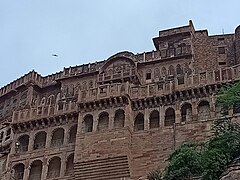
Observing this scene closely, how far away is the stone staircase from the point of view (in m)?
33.6

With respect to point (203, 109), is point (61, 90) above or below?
above

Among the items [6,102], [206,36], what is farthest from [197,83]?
[6,102]

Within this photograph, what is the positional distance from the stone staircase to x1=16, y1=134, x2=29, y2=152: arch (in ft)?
18.9

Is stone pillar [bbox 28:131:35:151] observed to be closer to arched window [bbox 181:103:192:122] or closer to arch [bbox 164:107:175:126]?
arch [bbox 164:107:175:126]

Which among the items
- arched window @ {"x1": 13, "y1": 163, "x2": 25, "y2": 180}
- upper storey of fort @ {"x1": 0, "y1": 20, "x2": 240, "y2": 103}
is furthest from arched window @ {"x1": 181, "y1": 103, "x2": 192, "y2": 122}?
arched window @ {"x1": 13, "y1": 163, "x2": 25, "y2": 180}

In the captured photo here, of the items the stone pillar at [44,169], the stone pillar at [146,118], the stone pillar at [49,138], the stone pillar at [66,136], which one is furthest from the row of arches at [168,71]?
the stone pillar at [44,169]

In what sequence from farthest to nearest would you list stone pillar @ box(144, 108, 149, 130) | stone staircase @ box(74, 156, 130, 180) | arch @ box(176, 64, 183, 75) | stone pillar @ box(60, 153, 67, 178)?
arch @ box(176, 64, 183, 75) < stone pillar @ box(60, 153, 67, 178) < stone pillar @ box(144, 108, 149, 130) < stone staircase @ box(74, 156, 130, 180)

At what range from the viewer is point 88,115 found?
121 ft

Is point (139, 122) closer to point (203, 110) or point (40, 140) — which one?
point (203, 110)

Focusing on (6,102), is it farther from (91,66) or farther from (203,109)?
(203,109)

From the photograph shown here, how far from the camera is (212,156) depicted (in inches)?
1031

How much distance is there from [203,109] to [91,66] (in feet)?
46.4

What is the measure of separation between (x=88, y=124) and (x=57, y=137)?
300 centimetres

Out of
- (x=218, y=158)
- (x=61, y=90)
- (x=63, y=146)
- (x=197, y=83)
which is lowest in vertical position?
(x=218, y=158)
